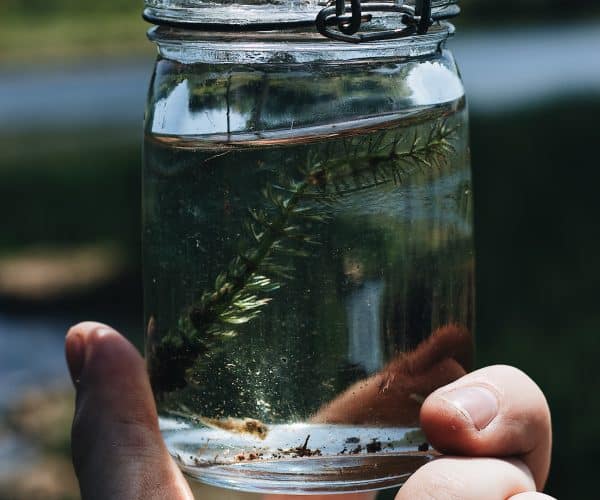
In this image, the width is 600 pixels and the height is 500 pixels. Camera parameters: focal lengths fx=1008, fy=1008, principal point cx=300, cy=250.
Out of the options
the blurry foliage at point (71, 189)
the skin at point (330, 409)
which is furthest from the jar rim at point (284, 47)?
the blurry foliage at point (71, 189)

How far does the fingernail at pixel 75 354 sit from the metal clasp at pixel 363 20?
604 millimetres

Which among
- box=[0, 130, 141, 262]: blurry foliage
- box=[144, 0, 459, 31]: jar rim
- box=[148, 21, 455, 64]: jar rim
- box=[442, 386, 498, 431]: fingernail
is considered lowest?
box=[0, 130, 141, 262]: blurry foliage

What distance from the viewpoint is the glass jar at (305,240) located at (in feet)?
3.69

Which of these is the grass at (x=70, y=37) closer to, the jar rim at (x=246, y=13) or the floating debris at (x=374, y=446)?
the jar rim at (x=246, y=13)

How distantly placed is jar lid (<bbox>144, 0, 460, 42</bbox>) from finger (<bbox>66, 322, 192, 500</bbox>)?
0.47m

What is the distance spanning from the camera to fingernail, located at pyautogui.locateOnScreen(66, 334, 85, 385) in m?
1.41

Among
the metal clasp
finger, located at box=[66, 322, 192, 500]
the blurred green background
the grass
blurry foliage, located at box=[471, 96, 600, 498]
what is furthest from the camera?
the grass

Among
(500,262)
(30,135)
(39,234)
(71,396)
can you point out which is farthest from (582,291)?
(30,135)

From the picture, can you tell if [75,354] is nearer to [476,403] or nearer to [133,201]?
[476,403]

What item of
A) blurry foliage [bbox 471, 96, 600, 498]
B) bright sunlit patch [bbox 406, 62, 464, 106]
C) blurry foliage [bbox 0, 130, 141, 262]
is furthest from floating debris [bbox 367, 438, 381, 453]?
blurry foliage [bbox 0, 130, 141, 262]

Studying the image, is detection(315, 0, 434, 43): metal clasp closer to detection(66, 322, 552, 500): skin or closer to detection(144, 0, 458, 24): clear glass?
detection(144, 0, 458, 24): clear glass

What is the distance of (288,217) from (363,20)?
0.23m

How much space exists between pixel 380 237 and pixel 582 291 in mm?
3090

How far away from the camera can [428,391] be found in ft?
4.00
